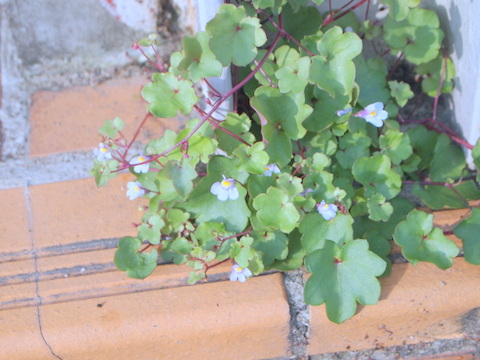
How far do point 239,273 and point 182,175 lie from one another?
257 mm

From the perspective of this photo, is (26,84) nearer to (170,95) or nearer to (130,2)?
(130,2)

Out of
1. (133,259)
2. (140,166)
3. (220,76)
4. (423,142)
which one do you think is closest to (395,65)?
(423,142)

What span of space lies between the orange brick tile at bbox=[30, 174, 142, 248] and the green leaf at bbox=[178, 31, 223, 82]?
437mm

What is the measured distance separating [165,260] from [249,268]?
22cm

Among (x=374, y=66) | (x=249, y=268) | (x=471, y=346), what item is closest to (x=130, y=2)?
(x=374, y=66)

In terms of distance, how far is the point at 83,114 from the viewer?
1591 millimetres

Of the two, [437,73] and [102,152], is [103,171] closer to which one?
[102,152]

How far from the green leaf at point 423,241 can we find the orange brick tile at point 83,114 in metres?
0.71

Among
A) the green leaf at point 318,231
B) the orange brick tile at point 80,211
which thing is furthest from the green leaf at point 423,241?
the orange brick tile at point 80,211

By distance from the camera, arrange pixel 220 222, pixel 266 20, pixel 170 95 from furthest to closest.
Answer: pixel 266 20
pixel 220 222
pixel 170 95

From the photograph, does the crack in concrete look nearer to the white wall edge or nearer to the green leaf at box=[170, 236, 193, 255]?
the green leaf at box=[170, 236, 193, 255]

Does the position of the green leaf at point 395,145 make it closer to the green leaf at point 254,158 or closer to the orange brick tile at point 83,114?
the green leaf at point 254,158

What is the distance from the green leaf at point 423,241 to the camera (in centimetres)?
122

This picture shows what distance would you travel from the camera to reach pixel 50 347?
120 centimetres
